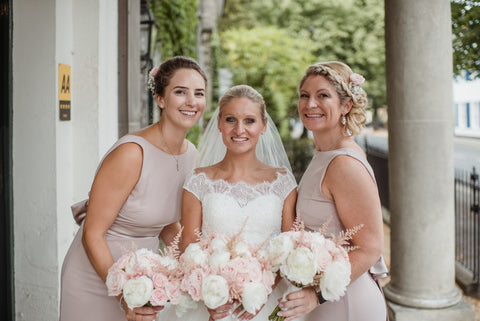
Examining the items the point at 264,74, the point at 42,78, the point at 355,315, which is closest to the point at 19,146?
the point at 42,78

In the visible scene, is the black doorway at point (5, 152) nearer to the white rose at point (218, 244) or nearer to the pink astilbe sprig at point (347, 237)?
the white rose at point (218, 244)

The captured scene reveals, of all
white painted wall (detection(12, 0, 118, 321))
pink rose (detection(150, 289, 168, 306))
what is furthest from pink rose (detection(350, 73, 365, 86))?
white painted wall (detection(12, 0, 118, 321))

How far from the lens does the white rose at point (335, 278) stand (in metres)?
2.03

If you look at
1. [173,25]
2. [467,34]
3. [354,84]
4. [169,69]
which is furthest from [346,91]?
[173,25]

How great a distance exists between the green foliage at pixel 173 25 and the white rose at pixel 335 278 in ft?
17.9

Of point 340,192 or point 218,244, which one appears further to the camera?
point 340,192

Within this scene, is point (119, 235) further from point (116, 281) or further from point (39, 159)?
point (39, 159)

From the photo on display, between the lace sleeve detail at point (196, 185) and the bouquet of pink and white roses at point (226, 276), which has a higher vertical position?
the lace sleeve detail at point (196, 185)

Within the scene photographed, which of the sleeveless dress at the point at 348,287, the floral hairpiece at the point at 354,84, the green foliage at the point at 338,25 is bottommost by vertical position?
the sleeveless dress at the point at 348,287

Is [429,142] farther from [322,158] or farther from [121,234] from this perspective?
[121,234]

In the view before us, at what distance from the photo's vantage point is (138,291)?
2.00m

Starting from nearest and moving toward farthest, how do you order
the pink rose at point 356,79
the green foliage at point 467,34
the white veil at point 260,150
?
the pink rose at point 356,79 < the white veil at point 260,150 < the green foliage at point 467,34

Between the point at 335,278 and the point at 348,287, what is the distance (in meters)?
0.58

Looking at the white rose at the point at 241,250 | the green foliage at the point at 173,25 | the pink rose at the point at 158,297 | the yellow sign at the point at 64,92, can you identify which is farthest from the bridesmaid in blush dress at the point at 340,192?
the green foliage at the point at 173,25
